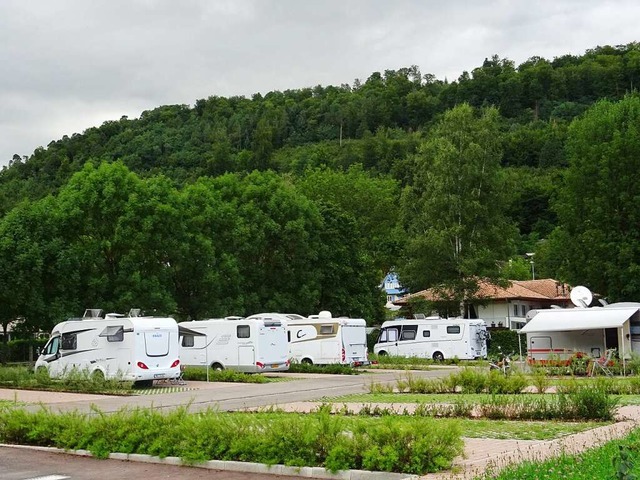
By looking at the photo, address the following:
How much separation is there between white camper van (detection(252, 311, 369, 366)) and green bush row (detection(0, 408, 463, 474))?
20.8m

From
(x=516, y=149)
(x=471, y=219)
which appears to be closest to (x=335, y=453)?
(x=471, y=219)

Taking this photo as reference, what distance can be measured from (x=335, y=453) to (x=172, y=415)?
3.03m

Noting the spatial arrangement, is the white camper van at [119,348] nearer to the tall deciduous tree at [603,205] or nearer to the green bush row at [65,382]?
the green bush row at [65,382]

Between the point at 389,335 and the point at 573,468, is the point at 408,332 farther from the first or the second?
the point at 573,468

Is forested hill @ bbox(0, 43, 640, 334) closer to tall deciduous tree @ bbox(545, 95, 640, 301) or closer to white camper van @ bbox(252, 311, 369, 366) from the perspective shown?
tall deciduous tree @ bbox(545, 95, 640, 301)

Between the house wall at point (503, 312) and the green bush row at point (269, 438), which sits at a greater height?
the house wall at point (503, 312)

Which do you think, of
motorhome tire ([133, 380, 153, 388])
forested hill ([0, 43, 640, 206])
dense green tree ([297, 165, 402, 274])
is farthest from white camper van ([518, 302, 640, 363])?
forested hill ([0, 43, 640, 206])

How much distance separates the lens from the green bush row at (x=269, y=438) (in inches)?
366

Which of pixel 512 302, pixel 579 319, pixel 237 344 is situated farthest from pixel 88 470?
pixel 512 302

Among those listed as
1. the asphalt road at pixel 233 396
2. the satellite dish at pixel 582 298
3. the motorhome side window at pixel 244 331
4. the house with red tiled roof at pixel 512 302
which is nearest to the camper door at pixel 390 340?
the house with red tiled roof at pixel 512 302

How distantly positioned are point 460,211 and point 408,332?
10431mm

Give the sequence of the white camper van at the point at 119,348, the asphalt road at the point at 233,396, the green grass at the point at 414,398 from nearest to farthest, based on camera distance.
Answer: the green grass at the point at 414,398, the asphalt road at the point at 233,396, the white camper van at the point at 119,348

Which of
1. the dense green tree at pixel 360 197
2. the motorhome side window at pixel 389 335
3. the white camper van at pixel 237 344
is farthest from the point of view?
the dense green tree at pixel 360 197

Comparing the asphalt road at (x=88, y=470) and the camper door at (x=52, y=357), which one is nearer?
the asphalt road at (x=88, y=470)
